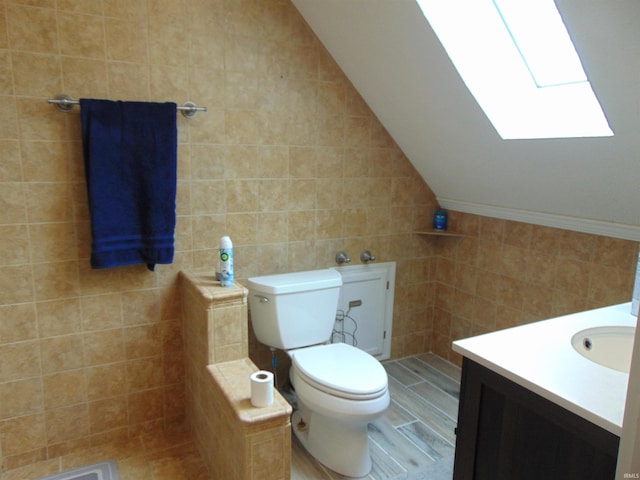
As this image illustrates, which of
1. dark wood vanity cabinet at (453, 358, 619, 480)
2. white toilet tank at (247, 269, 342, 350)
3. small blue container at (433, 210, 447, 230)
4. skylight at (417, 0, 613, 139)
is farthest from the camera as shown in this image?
small blue container at (433, 210, 447, 230)

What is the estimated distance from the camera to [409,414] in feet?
8.00

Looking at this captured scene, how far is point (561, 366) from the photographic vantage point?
116cm

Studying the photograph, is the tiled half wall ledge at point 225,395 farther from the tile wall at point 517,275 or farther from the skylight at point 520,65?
the tile wall at point 517,275

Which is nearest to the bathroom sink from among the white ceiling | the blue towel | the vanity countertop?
the vanity countertop

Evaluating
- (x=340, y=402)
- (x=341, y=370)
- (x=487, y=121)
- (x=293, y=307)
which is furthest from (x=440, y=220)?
(x=340, y=402)

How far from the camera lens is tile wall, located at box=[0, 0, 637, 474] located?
1859 millimetres

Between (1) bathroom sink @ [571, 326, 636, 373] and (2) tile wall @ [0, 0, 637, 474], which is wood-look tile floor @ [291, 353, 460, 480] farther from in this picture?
(1) bathroom sink @ [571, 326, 636, 373]

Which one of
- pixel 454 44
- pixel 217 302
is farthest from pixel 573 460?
pixel 454 44

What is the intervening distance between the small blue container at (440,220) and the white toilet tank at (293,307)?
2.92 feet

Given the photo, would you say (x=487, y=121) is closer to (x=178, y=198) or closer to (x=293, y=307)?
(x=293, y=307)

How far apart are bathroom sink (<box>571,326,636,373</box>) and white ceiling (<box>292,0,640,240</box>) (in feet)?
2.34

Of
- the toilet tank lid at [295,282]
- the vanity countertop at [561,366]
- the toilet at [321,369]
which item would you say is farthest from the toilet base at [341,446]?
the vanity countertop at [561,366]

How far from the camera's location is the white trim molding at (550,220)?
6.61ft

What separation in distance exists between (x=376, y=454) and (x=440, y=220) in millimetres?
1478
